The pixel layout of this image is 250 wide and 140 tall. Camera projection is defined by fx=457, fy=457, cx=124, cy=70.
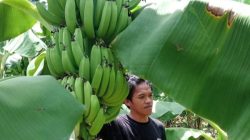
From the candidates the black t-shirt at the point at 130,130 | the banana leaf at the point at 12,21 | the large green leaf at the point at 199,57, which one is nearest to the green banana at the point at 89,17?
the large green leaf at the point at 199,57

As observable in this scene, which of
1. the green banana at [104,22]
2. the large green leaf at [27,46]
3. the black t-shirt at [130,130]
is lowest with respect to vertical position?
the black t-shirt at [130,130]

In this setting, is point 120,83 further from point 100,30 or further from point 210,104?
point 210,104

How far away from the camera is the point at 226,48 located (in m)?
1.10

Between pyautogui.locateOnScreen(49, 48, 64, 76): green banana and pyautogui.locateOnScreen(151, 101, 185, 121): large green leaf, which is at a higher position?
pyautogui.locateOnScreen(49, 48, 64, 76): green banana

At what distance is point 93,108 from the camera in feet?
4.43

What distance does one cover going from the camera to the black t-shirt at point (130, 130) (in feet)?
6.74

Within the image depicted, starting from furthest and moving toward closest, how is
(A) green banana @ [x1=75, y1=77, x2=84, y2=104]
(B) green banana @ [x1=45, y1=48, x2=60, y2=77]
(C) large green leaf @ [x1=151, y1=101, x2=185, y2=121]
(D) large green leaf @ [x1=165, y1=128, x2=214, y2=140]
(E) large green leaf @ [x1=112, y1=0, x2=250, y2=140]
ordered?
(C) large green leaf @ [x1=151, y1=101, x2=185, y2=121], (D) large green leaf @ [x1=165, y1=128, x2=214, y2=140], (B) green banana @ [x1=45, y1=48, x2=60, y2=77], (A) green banana @ [x1=75, y1=77, x2=84, y2=104], (E) large green leaf @ [x1=112, y1=0, x2=250, y2=140]

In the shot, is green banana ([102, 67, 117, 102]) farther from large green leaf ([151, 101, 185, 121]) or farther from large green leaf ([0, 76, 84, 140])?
large green leaf ([151, 101, 185, 121])

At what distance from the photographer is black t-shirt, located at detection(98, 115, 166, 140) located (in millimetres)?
2055

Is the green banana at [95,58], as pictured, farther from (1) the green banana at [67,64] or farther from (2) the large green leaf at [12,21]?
(2) the large green leaf at [12,21]

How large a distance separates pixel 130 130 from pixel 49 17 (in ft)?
2.91

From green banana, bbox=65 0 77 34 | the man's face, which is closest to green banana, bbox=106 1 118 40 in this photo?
green banana, bbox=65 0 77 34

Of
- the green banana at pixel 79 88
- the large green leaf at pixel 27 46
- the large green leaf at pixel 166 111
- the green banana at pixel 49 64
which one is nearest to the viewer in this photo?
the green banana at pixel 79 88

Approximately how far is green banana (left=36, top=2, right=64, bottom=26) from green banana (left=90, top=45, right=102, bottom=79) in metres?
0.21
